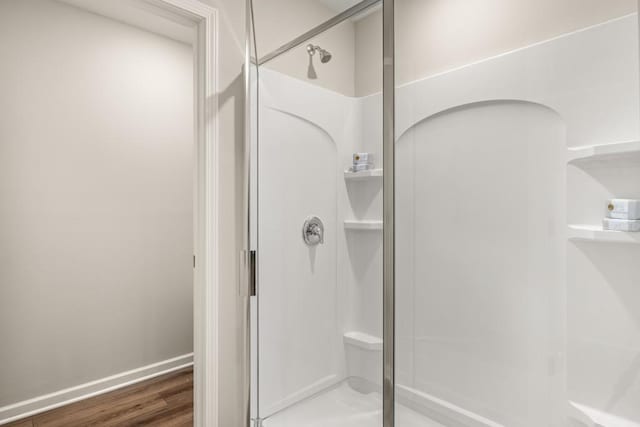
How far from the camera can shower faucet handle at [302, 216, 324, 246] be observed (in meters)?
0.92

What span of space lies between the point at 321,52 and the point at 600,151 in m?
0.69

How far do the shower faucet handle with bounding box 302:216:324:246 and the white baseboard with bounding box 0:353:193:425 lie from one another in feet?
7.11

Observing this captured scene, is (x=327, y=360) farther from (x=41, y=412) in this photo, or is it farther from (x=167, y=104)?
(x=167, y=104)

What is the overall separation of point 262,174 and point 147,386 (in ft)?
6.57

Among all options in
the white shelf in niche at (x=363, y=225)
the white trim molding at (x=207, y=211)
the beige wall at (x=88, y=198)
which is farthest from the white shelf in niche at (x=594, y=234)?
the beige wall at (x=88, y=198)

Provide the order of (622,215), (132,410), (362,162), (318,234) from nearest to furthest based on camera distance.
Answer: (622,215)
(362,162)
(318,234)
(132,410)

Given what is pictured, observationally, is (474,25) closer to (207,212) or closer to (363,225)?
(363,225)

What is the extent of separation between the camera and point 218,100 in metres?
1.48

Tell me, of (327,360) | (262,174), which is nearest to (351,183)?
(327,360)

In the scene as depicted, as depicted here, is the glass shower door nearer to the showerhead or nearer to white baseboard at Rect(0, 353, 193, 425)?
the showerhead

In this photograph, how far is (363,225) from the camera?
79 centimetres

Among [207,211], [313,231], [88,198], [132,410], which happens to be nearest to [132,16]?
[88,198]

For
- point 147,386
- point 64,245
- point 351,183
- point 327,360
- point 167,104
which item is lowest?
point 147,386

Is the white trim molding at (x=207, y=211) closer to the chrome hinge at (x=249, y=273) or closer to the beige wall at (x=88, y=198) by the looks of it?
the chrome hinge at (x=249, y=273)
